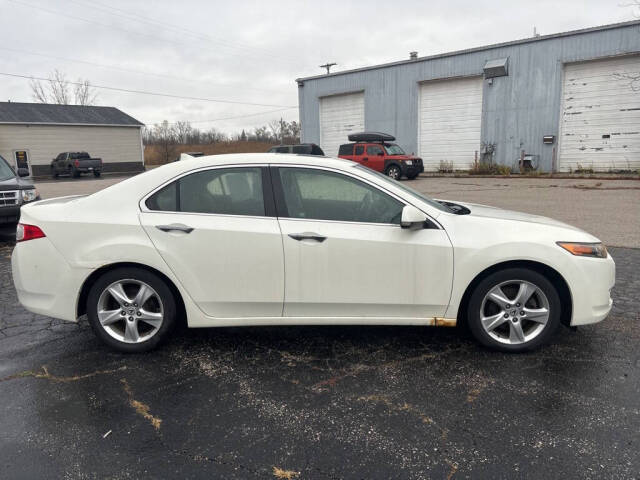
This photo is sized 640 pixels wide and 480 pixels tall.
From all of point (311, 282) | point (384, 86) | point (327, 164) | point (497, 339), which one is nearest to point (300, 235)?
point (311, 282)

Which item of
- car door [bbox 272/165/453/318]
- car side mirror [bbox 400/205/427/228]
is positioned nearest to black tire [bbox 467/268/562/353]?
car door [bbox 272/165/453/318]

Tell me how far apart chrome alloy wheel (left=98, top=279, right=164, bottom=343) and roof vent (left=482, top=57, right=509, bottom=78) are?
23.5 meters

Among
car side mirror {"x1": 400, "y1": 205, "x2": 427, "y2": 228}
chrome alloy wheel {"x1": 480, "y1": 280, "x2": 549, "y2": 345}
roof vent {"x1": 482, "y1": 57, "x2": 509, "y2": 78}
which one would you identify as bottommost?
chrome alloy wheel {"x1": 480, "y1": 280, "x2": 549, "y2": 345}

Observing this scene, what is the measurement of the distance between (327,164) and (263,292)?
1.11 meters

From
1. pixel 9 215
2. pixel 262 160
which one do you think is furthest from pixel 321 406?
pixel 9 215

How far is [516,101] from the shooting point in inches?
916

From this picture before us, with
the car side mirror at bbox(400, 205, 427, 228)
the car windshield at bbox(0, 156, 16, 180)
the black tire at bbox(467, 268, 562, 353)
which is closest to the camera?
the car side mirror at bbox(400, 205, 427, 228)

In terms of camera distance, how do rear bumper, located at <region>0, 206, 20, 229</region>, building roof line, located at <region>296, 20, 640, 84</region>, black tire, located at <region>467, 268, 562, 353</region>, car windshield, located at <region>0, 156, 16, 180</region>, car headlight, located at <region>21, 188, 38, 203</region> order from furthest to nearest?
building roof line, located at <region>296, 20, 640, 84</region>, car windshield, located at <region>0, 156, 16, 180</region>, car headlight, located at <region>21, 188, 38, 203</region>, rear bumper, located at <region>0, 206, 20, 229</region>, black tire, located at <region>467, 268, 562, 353</region>

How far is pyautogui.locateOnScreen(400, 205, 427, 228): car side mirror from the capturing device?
3.48m

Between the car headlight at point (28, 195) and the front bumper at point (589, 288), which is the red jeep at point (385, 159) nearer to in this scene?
the car headlight at point (28, 195)

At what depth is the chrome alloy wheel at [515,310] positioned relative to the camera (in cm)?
362

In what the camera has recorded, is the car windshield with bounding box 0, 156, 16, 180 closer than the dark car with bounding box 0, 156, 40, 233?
No

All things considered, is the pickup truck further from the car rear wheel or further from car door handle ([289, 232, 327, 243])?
car door handle ([289, 232, 327, 243])

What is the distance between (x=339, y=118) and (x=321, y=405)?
28071 mm
